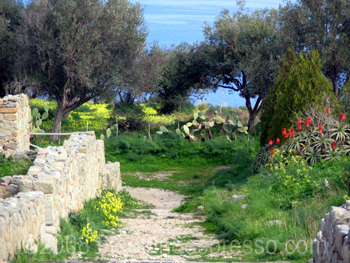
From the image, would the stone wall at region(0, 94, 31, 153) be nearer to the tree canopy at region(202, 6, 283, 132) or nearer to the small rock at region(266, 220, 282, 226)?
the small rock at region(266, 220, 282, 226)

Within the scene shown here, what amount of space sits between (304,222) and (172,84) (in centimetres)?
1574

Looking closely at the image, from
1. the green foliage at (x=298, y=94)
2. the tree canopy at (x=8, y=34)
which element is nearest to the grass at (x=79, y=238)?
the green foliage at (x=298, y=94)

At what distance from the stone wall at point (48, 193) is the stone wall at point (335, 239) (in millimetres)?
3129

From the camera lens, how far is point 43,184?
5.96 meters

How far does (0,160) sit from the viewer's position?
877cm

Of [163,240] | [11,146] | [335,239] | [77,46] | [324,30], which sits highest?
[324,30]

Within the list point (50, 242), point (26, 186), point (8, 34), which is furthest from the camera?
point (8, 34)

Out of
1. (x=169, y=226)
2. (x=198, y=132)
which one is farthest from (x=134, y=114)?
(x=169, y=226)

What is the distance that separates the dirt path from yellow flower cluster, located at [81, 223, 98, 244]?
0.68 feet

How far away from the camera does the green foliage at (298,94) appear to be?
1056 cm

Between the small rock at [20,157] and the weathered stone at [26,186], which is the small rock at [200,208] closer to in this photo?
the small rock at [20,157]

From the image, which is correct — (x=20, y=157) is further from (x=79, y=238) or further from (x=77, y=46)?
(x=77, y=46)

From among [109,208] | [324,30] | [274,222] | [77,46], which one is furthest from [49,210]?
[324,30]

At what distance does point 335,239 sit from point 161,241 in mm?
3353
